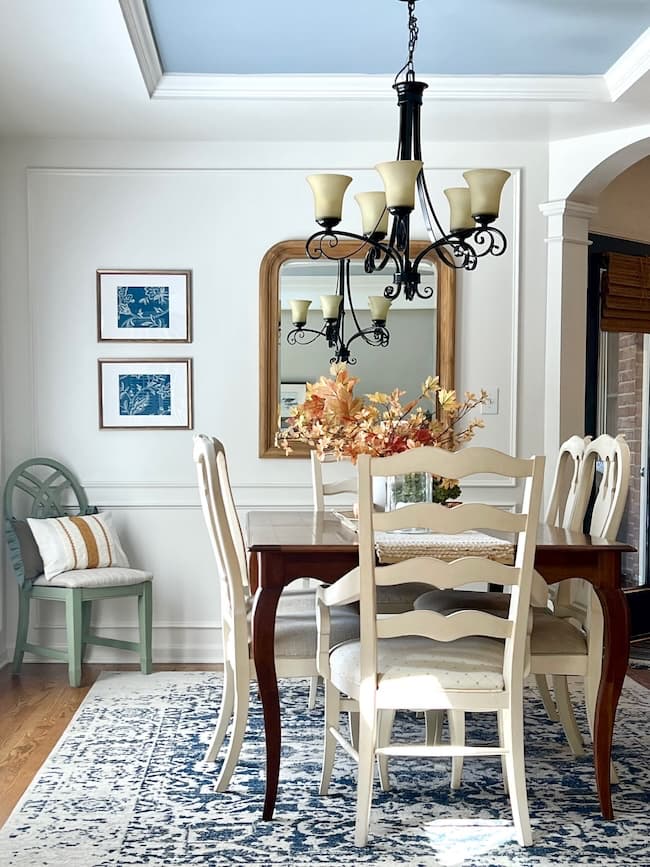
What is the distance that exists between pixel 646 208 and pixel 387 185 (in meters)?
2.96

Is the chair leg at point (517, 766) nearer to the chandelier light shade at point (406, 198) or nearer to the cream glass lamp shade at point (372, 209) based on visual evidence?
the chandelier light shade at point (406, 198)

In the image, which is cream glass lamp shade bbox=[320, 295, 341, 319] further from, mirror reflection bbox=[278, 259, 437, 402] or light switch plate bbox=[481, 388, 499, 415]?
light switch plate bbox=[481, 388, 499, 415]

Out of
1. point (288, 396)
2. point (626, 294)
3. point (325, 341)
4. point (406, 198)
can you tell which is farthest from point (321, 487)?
point (626, 294)

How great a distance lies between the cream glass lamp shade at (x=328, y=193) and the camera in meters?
3.15

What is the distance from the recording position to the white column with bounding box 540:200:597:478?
191 inches

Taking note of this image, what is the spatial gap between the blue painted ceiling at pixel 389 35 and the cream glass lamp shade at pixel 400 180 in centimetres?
76

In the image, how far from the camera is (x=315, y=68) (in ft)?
13.3

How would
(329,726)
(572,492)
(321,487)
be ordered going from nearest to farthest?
(329,726)
(572,492)
(321,487)

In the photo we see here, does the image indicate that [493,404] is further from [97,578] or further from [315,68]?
[97,578]

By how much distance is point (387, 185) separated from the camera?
2971 mm

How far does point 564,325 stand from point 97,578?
8.11 feet

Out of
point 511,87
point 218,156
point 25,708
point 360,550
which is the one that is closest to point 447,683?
point 360,550

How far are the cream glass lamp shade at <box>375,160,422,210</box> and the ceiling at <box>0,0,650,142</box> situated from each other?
2.55 feet

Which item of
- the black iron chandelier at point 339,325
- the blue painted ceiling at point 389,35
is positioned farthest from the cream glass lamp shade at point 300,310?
the blue painted ceiling at point 389,35
